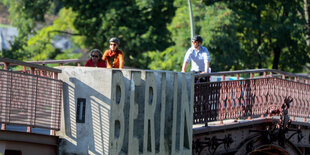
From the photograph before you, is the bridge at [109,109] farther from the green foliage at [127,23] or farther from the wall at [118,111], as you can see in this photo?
the green foliage at [127,23]

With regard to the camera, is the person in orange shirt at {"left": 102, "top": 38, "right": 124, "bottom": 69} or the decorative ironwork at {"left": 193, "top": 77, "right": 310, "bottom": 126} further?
the decorative ironwork at {"left": 193, "top": 77, "right": 310, "bottom": 126}

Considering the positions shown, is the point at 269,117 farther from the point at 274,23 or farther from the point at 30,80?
the point at 274,23

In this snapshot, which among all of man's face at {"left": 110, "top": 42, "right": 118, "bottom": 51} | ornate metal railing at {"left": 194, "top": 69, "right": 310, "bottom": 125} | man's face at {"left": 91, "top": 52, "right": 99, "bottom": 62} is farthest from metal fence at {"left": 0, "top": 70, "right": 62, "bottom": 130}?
ornate metal railing at {"left": 194, "top": 69, "right": 310, "bottom": 125}

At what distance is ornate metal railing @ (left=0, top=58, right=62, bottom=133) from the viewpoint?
1013 cm

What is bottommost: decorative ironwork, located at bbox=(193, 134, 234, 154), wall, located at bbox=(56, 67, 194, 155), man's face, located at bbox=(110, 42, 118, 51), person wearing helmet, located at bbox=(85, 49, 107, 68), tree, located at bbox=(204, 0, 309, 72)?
decorative ironwork, located at bbox=(193, 134, 234, 154)

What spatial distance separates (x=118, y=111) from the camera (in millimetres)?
10922

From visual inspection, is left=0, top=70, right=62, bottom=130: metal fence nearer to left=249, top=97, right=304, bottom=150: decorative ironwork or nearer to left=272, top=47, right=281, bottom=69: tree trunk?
left=249, top=97, right=304, bottom=150: decorative ironwork

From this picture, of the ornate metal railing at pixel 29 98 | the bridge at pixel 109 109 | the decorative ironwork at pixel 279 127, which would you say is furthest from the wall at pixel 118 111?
the decorative ironwork at pixel 279 127

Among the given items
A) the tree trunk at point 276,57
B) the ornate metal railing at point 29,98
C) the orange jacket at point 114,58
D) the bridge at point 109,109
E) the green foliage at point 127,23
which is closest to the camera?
the ornate metal railing at point 29,98

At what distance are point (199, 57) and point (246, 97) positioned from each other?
240cm

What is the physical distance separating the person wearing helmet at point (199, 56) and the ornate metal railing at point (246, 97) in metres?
0.30

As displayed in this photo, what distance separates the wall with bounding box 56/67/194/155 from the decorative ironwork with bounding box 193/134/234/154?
2165mm

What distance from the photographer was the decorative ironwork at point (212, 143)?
14.6 metres

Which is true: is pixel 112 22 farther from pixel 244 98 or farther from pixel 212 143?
pixel 212 143
